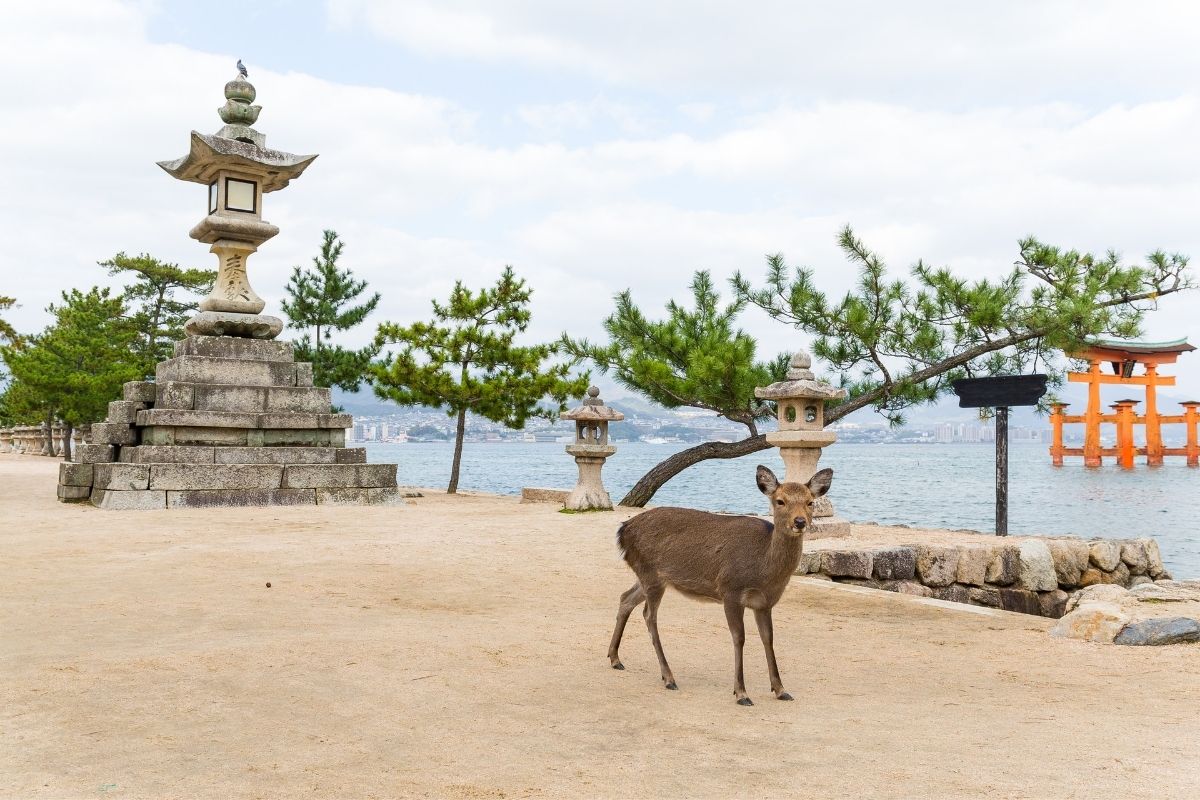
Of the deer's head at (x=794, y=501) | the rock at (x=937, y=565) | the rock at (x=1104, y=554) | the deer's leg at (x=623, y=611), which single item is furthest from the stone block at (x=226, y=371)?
the deer's head at (x=794, y=501)

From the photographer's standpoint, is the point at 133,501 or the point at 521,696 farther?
the point at 133,501

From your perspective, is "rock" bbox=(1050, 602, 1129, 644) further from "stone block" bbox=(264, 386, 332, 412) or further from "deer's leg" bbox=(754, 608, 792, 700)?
"stone block" bbox=(264, 386, 332, 412)

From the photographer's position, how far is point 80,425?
1321 inches

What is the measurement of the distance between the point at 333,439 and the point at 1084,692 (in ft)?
40.8

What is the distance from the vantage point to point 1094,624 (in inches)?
254

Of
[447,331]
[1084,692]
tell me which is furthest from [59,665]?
[447,331]

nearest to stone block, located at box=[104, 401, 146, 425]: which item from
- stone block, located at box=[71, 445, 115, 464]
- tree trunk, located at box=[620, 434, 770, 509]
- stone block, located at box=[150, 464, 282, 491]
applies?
stone block, located at box=[71, 445, 115, 464]

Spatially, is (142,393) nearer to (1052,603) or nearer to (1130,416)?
(1052,603)

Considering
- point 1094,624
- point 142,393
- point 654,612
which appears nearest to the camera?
point 654,612

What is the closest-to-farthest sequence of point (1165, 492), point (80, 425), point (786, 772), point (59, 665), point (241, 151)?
point (786, 772) → point (59, 665) → point (241, 151) → point (80, 425) → point (1165, 492)

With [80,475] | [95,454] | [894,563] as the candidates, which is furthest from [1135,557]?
[80,475]

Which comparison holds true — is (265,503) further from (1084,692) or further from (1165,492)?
(1165,492)

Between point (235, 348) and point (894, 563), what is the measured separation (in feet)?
34.3

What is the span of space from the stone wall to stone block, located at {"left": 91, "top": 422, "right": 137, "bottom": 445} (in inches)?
407
